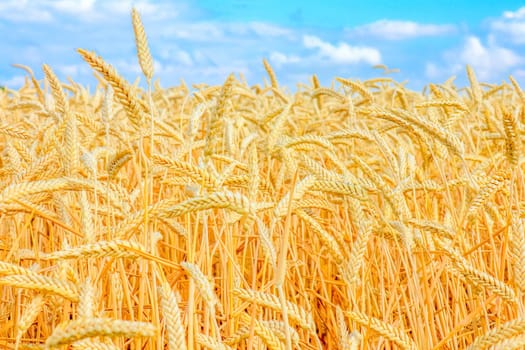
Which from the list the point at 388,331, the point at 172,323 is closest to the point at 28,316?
the point at 172,323

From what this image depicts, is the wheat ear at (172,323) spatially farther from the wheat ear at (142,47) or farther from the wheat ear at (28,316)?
the wheat ear at (142,47)

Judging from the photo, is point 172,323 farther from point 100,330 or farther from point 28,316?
point 28,316

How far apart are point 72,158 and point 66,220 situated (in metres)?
0.23

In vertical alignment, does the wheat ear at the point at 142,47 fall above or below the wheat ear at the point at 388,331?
above

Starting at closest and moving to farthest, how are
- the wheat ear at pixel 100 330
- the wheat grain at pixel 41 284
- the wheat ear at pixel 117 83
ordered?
1. the wheat ear at pixel 100 330
2. the wheat grain at pixel 41 284
3. the wheat ear at pixel 117 83

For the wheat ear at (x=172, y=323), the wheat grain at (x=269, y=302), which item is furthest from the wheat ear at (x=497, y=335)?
the wheat ear at (x=172, y=323)

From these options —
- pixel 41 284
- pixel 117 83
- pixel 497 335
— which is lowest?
pixel 497 335

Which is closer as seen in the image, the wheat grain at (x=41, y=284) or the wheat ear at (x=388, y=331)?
the wheat grain at (x=41, y=284)

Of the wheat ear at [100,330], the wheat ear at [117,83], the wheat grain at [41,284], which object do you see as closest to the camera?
the wheat ear at [100,330]

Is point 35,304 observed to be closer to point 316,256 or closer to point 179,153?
point 179,153

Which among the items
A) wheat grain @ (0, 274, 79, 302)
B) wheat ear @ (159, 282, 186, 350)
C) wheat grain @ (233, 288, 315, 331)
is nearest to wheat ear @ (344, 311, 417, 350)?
wheat grain @ (233, 288, 315, 331)

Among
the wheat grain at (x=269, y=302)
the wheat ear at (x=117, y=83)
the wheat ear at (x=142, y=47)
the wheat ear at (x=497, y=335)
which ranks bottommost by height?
the wheat ear at (x=497, y=335)

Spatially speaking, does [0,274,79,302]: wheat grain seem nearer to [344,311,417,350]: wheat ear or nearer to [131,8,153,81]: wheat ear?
[131,8,153,81]: wheat ear

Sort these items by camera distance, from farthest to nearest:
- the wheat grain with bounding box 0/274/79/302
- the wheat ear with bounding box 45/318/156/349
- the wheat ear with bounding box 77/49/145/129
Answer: the wheat ear with bounding box 77/49/145/129, the wheat grain with bounding box 0/274/79/302, the wheat ear with bounding box 45/318/156/349
